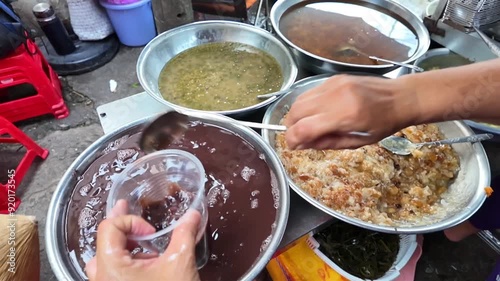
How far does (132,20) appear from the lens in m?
3.24

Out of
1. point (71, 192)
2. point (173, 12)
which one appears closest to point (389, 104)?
point (71, 192)

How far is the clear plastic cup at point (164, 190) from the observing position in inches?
42.8

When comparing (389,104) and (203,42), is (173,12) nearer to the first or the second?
(203,42)

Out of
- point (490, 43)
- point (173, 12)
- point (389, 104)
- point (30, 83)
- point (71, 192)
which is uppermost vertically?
point (389, 104)

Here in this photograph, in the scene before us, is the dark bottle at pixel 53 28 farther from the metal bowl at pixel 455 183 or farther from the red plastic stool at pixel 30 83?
the metal bowl at pixel 455 183

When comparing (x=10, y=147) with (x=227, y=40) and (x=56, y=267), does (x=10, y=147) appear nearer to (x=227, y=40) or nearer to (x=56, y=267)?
(x=227, y=40)

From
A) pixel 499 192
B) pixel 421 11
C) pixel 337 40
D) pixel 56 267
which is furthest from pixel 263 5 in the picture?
pixel 56 267

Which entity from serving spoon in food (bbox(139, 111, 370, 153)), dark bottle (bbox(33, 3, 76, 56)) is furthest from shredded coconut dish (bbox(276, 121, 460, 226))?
dark bottle (bbox(33, 3, 76, 56))

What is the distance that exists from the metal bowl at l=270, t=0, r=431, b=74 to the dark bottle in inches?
77.6

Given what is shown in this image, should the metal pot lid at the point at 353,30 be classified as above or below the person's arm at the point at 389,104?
below

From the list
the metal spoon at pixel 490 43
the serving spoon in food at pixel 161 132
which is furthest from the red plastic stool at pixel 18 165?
the metal spoon at pixel 490 43

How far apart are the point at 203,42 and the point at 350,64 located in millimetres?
904

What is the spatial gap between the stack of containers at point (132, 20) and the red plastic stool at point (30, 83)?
703 millimetres

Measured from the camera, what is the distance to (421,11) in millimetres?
2312
